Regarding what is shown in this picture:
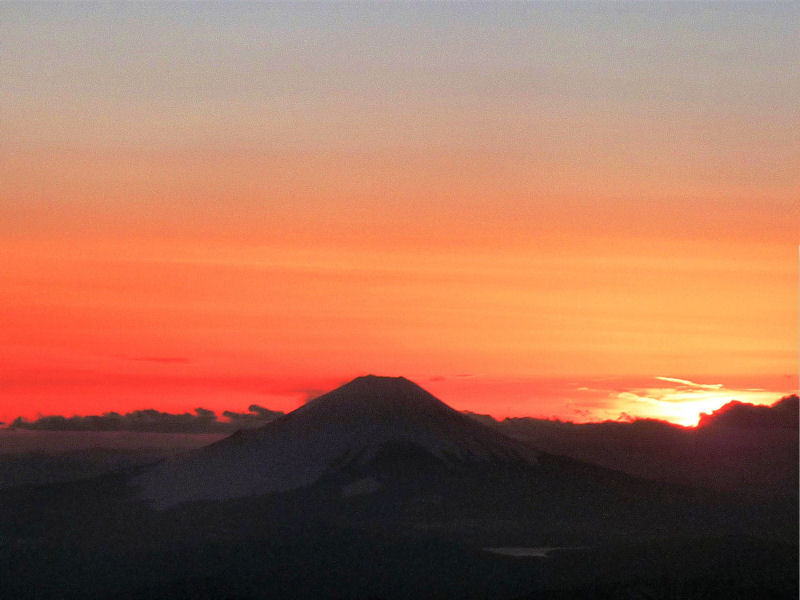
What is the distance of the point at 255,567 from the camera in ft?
654

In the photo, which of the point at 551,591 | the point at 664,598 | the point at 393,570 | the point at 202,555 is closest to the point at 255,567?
the point at 202,555

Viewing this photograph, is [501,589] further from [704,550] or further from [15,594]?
[15,594]

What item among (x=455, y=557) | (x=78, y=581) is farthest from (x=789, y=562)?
(x=78, y=581)

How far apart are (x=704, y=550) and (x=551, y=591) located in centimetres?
3122

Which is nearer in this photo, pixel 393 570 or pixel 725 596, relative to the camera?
pixel 725 596

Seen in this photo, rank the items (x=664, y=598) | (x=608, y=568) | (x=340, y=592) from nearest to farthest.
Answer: (x=664, y=598) → (x=608, y=568) → (x=340, y=592)

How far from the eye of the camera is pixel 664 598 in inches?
6531

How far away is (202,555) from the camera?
7864 inches

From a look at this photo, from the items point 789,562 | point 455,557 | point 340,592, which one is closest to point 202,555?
point 340,592

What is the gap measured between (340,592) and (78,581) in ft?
147

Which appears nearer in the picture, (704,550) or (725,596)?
(725,596)

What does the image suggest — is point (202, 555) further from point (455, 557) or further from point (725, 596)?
point (725, 596)

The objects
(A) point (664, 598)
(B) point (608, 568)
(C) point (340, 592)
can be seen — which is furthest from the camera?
(C) point (340, 592)

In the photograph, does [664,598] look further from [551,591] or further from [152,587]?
[152,587]
